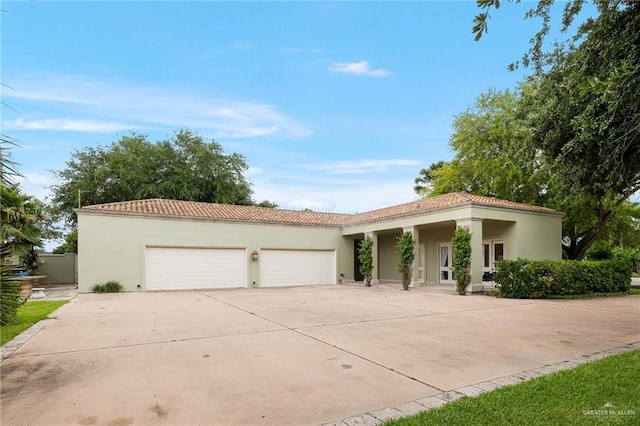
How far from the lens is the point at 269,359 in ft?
16.9

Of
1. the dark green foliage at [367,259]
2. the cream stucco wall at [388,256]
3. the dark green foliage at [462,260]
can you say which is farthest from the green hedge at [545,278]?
the cream stucco wall at [388,256]

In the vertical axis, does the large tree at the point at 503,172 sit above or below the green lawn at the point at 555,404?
above

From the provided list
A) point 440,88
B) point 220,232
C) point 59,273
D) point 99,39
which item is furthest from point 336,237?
point 59,273

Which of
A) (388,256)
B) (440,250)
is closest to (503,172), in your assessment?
(440,250)

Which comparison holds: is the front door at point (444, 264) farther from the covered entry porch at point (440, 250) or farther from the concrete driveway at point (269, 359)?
the concrete driveway at point (269, 359)

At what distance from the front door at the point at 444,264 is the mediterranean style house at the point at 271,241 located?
2.0 inches

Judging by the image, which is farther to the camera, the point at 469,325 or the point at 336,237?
the point at 336,237

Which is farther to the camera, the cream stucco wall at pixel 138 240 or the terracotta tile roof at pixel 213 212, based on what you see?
the terracotta tile roof at pixel 213 212

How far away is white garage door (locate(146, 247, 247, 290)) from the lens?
1645cm

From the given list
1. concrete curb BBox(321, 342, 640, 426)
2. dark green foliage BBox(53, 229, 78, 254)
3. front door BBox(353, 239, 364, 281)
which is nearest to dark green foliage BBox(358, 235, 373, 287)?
front door BBox(353, 239, 364, 281)

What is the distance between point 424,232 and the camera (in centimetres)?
1989

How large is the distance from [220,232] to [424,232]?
10261 millimetres

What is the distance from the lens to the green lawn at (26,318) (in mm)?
6604

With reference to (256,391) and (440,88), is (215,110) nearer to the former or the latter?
(440,88)
